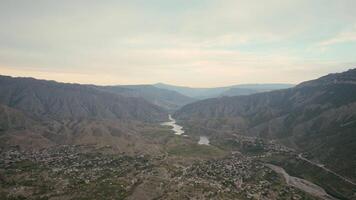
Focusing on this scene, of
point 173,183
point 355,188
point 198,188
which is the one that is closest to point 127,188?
point 173,183

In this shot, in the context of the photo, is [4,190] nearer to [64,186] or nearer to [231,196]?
[64,186]

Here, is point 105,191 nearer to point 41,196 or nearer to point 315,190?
point 41,196

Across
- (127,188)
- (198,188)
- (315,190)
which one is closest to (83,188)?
(127,188)

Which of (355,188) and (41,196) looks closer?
(41,196)

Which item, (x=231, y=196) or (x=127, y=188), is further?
(x=127, y=188)

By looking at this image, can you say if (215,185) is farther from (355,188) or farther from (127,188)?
(355,188)

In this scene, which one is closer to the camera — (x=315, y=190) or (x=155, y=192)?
(x=155, y=192)

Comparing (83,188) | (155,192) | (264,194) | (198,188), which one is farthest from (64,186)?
(264,194)
